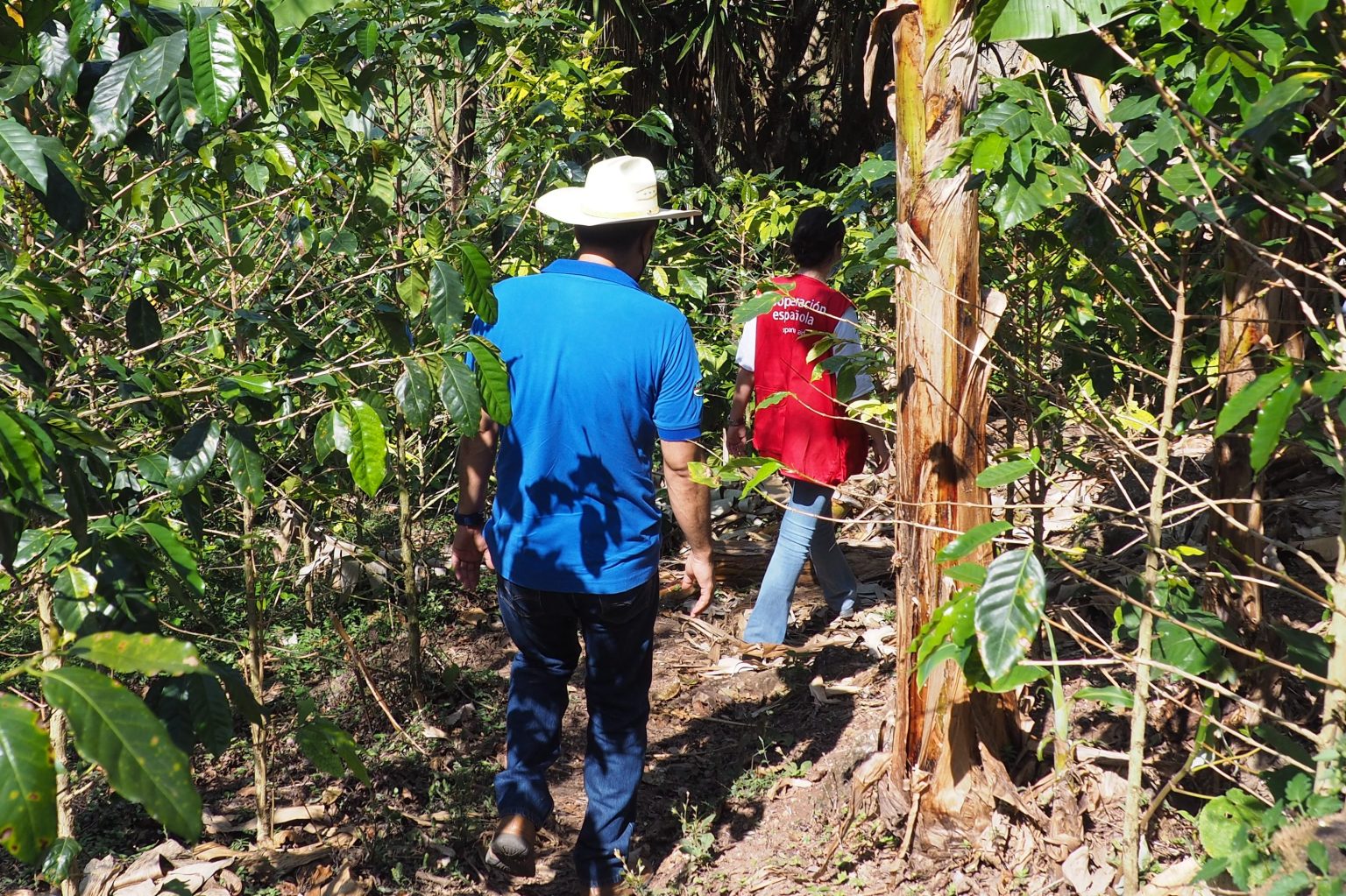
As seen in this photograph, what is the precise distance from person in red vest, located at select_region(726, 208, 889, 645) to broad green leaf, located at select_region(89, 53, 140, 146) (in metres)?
2.60

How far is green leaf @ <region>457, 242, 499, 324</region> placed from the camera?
214 centimetres

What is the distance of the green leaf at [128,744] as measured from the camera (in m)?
1.00

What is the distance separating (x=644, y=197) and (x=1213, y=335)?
5.57 feet

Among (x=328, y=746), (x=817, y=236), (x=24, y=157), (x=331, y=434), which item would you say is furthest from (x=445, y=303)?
(x=817, y=236)

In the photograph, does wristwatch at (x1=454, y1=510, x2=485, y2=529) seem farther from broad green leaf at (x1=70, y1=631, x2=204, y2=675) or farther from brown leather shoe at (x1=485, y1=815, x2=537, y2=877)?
broad green leaf at (x1=70, y1=631, x2=204, y2=675)

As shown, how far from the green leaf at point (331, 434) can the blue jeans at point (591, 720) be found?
3.62ft

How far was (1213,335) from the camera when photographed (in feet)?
10.2

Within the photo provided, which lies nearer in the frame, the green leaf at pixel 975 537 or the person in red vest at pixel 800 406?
the green leaf at pixel 975 537

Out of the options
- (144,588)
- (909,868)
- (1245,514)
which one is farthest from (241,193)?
(1245,514)

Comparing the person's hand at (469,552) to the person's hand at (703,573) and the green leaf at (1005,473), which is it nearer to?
the person's hand at (703,573)

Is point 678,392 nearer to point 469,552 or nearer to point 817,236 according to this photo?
point 469,552

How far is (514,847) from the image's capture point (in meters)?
3.04

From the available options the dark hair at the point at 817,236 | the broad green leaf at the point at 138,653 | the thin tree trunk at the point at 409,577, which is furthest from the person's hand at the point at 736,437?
the broad green leaf at the point at 138,653

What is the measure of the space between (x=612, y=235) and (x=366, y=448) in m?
1.31
